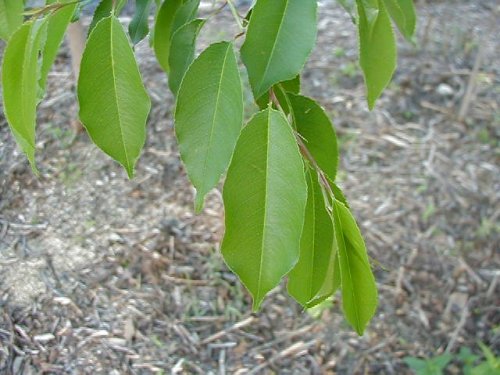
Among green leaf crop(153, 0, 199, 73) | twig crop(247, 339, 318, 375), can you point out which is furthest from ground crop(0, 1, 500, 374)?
green leaf crop(153, 0, 199, 73)

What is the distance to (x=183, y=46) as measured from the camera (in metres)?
0.69

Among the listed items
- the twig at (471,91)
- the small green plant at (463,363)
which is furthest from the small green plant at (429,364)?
the twig at (471,91)

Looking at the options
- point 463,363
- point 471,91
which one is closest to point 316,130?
point 463,363

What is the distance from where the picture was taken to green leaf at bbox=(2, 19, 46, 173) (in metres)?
0.51

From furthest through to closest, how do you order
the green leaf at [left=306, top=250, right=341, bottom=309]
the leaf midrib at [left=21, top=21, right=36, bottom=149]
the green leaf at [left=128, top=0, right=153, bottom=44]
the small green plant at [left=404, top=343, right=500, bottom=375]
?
the small green plant at [left=404, top=343, right=500, bottom=375] → the green leaf at [left=128, top=0, right=153, bottom=44] → the green leaf at [left=306, top=250, right=341, bottom=309] → the leaf midrib at [left=21, top=21, right=36, bottom=149]

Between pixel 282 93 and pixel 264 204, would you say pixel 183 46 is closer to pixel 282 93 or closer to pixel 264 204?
pixel 282 93

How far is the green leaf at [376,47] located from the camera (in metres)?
0.69

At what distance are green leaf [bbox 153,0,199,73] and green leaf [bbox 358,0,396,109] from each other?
0.19 m

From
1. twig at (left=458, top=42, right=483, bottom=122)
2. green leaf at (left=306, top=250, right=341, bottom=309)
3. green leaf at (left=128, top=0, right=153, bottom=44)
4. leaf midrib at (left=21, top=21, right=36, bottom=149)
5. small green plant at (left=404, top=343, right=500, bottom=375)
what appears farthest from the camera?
twig at (left=458, top=42, right=483, bottom=122)

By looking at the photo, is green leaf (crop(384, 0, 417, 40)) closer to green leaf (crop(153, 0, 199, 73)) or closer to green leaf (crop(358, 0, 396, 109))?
green leaf (crop(358, 0, 396, 109))

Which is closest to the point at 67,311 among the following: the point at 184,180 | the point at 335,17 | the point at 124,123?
the point at 184,180

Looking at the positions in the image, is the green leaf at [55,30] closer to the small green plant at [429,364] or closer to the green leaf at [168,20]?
the green leaf at [168,20]

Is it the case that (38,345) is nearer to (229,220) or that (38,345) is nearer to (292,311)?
(292,311)

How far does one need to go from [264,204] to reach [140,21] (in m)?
0.36
